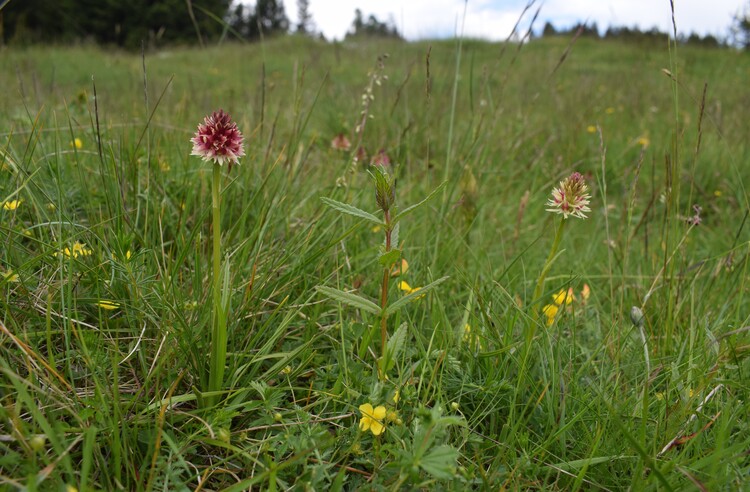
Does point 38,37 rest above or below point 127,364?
above

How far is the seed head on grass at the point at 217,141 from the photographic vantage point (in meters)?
0.90

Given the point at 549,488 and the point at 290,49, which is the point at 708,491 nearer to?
the point at 549,488

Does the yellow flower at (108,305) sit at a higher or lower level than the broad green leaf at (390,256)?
lower

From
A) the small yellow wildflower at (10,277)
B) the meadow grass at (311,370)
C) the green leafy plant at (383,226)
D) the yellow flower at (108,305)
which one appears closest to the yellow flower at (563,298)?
the meadow grass at (311,370)

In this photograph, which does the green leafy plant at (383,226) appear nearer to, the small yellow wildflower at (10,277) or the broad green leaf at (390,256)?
the broad green leaf at (390,256)

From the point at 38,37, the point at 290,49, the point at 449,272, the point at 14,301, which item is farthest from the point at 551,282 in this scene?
the point at 38,37

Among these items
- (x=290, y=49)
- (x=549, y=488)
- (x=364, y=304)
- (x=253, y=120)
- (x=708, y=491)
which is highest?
(x=290, y=49)

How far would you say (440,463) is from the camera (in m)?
0.72

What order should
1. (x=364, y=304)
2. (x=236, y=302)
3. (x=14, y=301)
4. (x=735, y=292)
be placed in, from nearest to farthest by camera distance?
1. (x=364, y=304)
2. (x=14, y=301)
3. (x=236, y=302)
4. (x=735, y=292)

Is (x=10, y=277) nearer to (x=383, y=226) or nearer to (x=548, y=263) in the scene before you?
(x=383, y=226)

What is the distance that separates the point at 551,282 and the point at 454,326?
1.80ft

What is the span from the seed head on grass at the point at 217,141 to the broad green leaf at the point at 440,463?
1.94ft

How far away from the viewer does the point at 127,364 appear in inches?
41.1

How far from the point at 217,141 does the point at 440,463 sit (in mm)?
658
